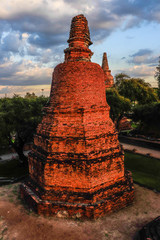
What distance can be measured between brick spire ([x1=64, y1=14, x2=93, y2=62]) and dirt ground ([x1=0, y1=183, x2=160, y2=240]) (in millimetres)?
6728

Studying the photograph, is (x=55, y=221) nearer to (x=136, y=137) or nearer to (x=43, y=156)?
(x=43, y=156)

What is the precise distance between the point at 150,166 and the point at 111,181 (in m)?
7.27

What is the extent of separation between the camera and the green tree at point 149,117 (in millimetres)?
20234

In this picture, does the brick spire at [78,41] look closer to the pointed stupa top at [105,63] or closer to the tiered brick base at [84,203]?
the tiered brick base at [84,203]

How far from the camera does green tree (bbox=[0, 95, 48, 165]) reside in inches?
480

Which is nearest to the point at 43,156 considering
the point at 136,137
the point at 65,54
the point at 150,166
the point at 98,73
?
the point at 98,73

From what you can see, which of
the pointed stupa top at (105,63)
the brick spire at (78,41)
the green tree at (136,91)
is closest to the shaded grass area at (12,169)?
the brick spire at (78,41)

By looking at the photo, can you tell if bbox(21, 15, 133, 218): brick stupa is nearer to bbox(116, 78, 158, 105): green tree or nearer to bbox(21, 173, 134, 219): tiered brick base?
bbox(21, 173, 134, 219): tiered brick base

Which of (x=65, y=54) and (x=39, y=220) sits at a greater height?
(x=65, y=54)

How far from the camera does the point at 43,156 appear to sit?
7109 mm

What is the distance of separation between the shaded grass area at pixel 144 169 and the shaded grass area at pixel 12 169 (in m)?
7.84

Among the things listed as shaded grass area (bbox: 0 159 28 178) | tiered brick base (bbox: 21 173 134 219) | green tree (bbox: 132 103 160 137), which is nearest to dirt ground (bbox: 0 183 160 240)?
tiered brick base (bbox: 21 173 134 219)

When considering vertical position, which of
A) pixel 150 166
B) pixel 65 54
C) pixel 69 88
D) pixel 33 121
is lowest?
pixel 150 166

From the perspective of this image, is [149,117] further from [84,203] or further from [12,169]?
[84,203]
